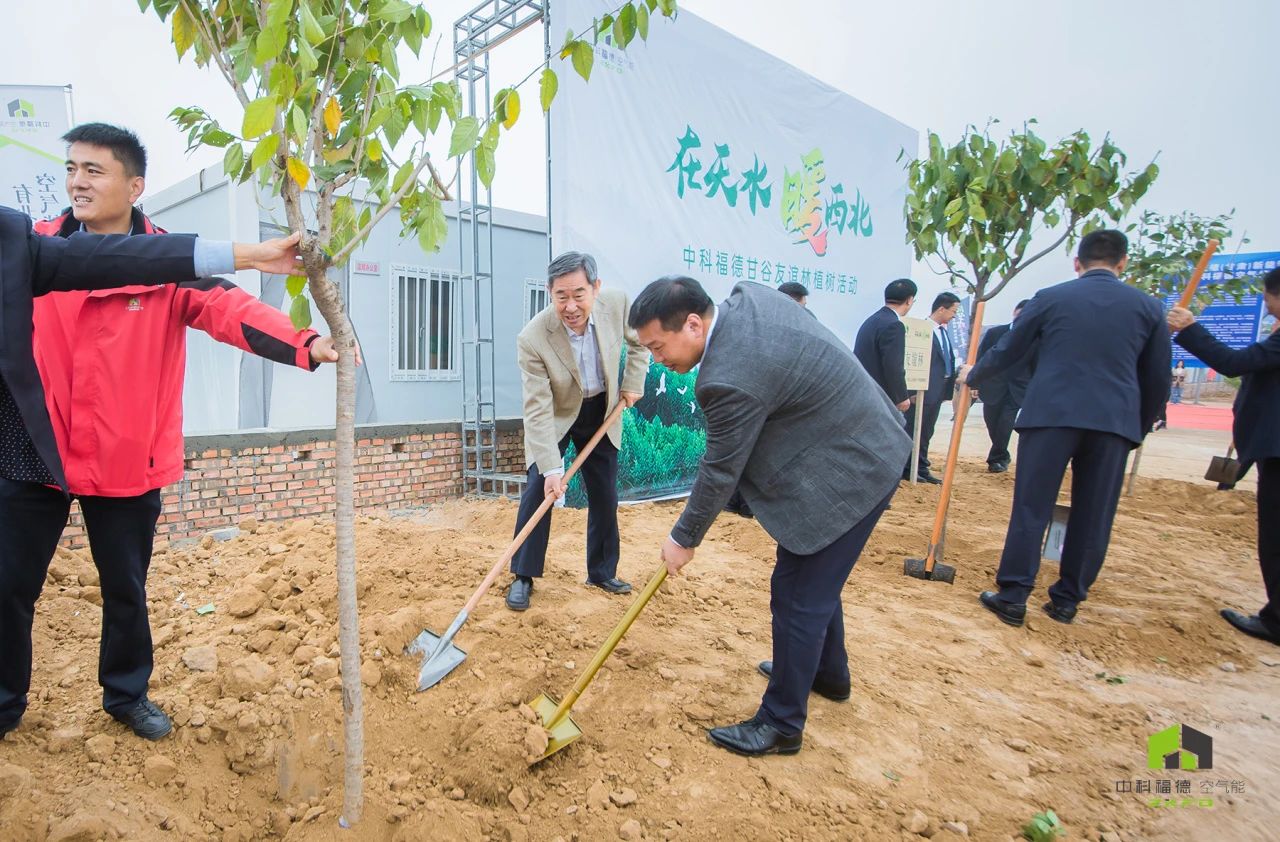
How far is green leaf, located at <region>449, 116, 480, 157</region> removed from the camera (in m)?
1.43

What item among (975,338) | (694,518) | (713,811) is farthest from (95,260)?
(975,338)

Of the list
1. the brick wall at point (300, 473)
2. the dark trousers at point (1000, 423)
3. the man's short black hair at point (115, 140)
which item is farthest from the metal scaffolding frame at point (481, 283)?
the dark trousers at point (1000, 423)

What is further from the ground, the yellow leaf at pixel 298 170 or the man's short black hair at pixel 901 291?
the man's short black hair at pixel 901 291

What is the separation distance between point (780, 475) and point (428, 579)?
2.02 meters

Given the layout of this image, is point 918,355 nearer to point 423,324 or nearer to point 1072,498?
point 1072,498

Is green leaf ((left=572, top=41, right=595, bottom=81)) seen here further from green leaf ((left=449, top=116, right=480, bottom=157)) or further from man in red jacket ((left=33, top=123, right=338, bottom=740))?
man in red jacket ((left=33, top=123, right=338, bottom=740))

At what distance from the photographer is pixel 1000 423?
774 centimetres

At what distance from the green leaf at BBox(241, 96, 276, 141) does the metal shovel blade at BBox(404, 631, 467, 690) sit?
6.31 feet

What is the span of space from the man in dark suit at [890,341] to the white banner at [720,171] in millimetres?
1312

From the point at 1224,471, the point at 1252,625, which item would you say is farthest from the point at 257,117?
the point at 1224,471

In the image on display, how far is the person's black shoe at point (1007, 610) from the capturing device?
135 inches

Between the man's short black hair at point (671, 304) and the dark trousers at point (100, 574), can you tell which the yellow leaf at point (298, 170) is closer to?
the man's short black hair at point (671, 304)

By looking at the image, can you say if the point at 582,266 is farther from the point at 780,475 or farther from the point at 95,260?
the point at 95,260

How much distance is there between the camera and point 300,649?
259 cm
